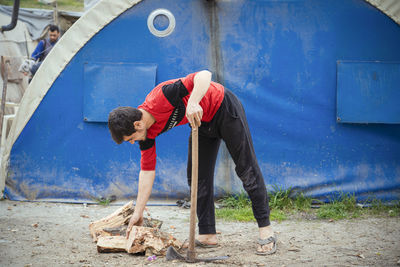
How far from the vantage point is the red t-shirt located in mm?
2732

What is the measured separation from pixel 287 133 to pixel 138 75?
5.67 ft

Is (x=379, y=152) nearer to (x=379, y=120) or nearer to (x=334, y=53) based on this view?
(x=379, y=120)

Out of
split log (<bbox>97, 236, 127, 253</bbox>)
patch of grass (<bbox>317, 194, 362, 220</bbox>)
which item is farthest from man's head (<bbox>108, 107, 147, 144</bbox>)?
patch of grass (<bbox>317, 194, 362, 220</bbox>)

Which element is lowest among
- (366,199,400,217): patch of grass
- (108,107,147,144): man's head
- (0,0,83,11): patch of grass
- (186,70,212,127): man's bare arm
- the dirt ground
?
the dirt ground

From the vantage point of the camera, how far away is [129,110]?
8.71 feet

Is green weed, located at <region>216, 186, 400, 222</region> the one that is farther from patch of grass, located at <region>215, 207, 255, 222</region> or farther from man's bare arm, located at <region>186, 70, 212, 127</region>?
man's bare arm, located at <region>186, 70, 212, 127</region>

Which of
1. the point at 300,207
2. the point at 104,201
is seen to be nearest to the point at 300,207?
the point at 300,207

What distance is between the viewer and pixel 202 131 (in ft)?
10.2

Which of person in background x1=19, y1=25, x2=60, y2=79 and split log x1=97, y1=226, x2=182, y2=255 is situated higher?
person in background x1=19, y1=25, x2=60, y2=79

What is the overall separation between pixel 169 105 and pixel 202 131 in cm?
45

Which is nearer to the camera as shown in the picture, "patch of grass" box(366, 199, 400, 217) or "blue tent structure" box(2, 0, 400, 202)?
"patch of grass" box(366, 199, 400, 217)

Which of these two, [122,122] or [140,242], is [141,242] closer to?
[140,242]

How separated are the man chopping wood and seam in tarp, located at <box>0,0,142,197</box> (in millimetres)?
1997

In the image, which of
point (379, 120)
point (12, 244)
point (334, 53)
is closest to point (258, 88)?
point (334, 53)
